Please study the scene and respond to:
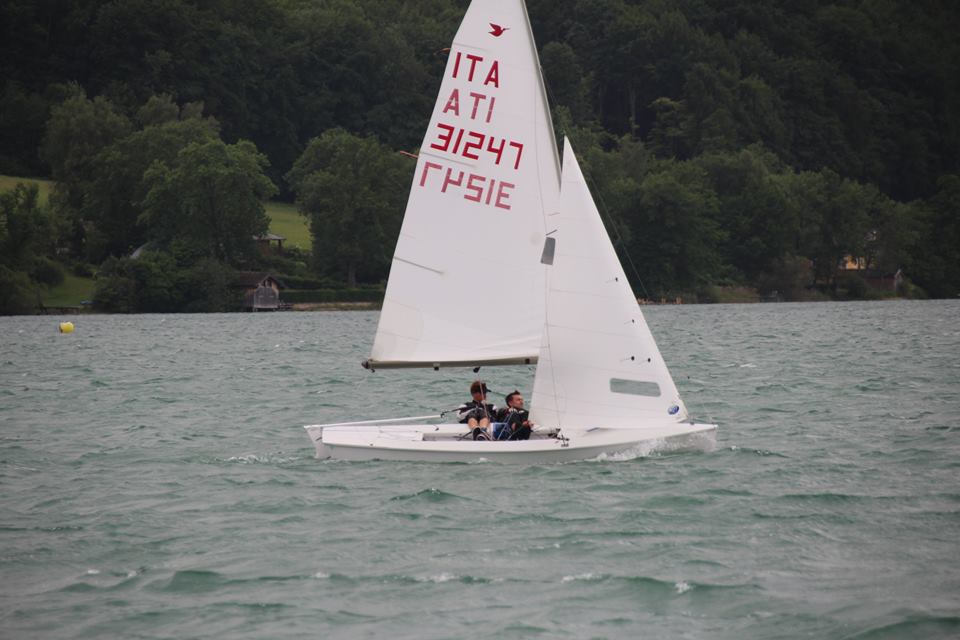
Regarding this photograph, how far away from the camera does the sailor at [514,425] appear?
78.8 feet

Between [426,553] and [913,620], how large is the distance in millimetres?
6478

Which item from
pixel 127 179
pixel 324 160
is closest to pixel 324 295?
pixel 127 179

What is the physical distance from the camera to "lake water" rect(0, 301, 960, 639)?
1591cm

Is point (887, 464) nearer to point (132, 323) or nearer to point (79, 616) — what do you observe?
point (79, 616)

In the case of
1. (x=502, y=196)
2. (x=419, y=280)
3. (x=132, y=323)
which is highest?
(x=502, y=196)

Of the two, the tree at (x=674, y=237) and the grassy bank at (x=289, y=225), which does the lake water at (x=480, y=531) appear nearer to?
the tree at (x=674, y=237)

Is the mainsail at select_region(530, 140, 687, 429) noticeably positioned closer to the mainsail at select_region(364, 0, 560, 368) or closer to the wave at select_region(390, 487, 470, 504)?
the mainsail at select_region(364, 0, 560, 368)

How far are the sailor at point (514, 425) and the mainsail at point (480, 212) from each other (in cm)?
96

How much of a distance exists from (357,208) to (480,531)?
11356cm

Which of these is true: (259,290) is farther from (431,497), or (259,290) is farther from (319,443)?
(431,497)

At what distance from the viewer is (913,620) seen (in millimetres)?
15258

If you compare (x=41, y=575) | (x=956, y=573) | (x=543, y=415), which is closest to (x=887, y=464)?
(x=543, y=415)

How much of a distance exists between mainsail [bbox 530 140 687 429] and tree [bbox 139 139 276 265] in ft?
349

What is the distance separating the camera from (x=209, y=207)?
12925 centimetres
